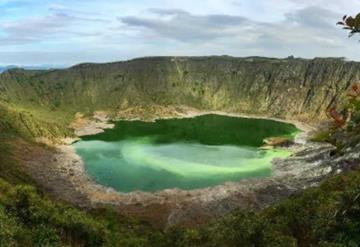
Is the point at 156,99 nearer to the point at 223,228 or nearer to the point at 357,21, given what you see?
the point at 223,228

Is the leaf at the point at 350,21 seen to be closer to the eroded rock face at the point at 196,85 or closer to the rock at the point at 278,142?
the rock at the point at 278,142

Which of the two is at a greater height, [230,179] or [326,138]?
[326,138]

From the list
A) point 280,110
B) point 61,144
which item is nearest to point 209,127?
point 280,110

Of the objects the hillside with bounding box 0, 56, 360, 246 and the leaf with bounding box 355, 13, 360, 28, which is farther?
the hillside with bounding box 0, 56, 360, 246

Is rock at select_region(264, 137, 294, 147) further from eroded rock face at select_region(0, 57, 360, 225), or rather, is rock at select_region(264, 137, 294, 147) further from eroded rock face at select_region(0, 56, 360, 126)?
eroded rock face at select_region(0, 56, 360, 126)

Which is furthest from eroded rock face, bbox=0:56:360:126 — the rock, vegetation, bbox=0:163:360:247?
vegetation, bbox=0:163:360:247

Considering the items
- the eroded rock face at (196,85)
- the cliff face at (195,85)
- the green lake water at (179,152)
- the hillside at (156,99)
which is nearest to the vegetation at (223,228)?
the hillside at (156,99)

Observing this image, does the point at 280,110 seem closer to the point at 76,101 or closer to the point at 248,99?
the point at 248,99
